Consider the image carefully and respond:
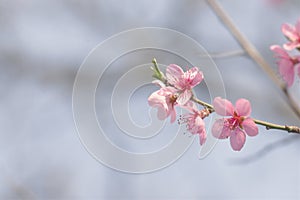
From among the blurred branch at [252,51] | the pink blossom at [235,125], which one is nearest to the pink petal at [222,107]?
the pink blossom at [235,125]

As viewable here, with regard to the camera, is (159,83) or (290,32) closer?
(290,32)

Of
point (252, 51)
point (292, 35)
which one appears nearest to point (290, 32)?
point (292, 35)

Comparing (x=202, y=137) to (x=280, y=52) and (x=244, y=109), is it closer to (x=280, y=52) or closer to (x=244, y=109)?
(x=244, y=109)

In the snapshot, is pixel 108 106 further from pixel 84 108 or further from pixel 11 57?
pixel 11 57

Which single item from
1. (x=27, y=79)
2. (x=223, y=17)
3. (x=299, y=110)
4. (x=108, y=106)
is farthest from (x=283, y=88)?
(x=27, y=79)

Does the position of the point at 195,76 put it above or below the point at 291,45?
above

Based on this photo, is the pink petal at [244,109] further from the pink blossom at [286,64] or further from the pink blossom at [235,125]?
the pink blossom at [286,64]

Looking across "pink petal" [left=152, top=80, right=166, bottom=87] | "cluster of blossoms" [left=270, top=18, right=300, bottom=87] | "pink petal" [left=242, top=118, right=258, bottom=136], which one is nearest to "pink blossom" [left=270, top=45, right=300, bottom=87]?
"cluster of blossoms" [left=270, top=18, right=300, bottom=87]
